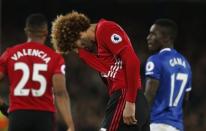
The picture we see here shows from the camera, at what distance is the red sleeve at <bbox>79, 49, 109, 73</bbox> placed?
7.17 m

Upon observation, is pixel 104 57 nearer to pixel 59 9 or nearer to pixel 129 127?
pixel 129 127

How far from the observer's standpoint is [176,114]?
8.63m

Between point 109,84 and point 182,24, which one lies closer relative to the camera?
point 109,84

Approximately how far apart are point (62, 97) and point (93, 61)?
1.09m

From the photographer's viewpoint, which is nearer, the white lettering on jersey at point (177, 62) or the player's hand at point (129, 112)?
the player's hand at point (129, 112)

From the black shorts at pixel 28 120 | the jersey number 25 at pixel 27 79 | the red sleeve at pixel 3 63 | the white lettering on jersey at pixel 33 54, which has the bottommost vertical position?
the black shorts at pixel 28 120

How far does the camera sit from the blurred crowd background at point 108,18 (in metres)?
17.5

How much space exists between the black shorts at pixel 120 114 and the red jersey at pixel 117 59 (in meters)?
0.09

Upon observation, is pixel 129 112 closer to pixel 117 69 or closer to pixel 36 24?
pixel 117 69

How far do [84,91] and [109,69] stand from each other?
1100 centimetres

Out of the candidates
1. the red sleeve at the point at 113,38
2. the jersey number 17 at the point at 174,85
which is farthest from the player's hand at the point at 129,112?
the jersey number 17 at the point at 174,85

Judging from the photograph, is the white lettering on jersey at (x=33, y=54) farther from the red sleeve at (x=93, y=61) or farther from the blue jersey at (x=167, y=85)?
the blue jersey at (x=167, y=85)

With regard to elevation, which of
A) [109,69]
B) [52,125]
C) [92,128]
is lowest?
[92,128]

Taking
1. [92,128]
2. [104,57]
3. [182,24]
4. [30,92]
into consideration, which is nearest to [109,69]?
[104,57]
